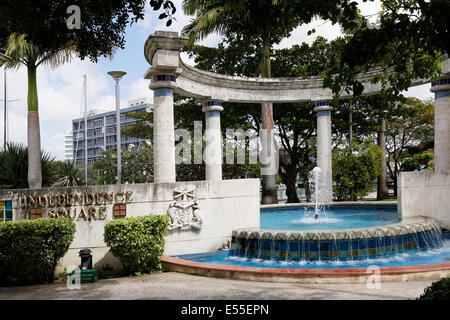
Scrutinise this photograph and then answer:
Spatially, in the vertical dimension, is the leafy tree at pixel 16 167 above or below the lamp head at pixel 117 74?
below

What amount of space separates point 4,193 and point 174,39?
7263 millimetres

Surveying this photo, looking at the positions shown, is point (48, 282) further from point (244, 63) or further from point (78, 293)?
point (244, 63)

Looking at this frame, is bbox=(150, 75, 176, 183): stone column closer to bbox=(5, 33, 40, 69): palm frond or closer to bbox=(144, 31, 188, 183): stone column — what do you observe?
bbox=(144, 31, 188, 183): stone column

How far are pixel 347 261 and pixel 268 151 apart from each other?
1631cm

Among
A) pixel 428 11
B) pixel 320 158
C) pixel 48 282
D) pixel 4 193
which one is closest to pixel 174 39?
pixel 4 193

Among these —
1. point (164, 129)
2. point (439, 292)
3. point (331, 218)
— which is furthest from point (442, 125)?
point (439, 292)

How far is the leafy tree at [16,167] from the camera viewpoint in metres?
14.8

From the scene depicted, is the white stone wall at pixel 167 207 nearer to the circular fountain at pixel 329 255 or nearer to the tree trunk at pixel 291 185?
the circular fountain at pixel 329 255

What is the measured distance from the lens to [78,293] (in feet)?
27.1

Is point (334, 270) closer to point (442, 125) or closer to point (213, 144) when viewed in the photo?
point (442, 125)

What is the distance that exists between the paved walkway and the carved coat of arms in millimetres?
2718

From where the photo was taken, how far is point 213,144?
19.3 m

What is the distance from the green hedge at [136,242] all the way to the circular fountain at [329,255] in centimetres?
55

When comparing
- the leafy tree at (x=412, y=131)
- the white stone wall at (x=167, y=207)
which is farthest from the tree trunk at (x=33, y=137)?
the leafy tree at (x=412, y=131)
